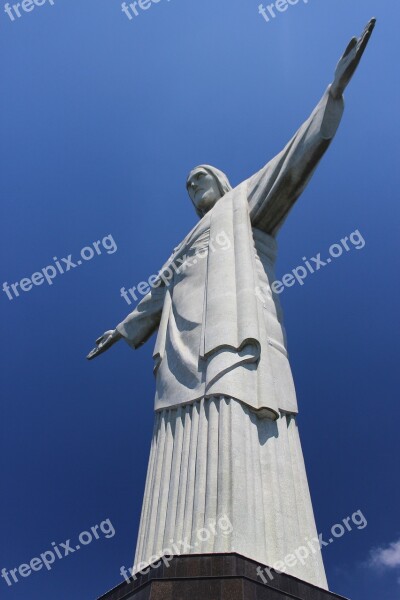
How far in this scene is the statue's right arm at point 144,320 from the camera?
9.04 meters

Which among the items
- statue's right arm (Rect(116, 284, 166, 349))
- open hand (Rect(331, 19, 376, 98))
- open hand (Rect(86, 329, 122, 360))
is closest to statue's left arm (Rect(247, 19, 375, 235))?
open hand (Rect(331, 19, 376, 98))

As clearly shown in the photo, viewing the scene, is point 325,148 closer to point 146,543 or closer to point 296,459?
point 296,459

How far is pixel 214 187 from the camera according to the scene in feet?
31.2

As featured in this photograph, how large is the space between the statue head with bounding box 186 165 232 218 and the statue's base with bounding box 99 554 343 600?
6123 mm

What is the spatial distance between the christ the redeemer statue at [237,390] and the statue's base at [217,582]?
0.45m

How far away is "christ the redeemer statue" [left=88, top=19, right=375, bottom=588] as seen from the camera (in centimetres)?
511

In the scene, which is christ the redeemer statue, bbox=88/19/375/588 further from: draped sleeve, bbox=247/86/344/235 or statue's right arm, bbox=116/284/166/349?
statue's right arm, bbox=116/284/166/349

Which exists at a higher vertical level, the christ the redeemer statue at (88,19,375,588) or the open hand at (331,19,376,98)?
the open hand at (331,19,376,98)

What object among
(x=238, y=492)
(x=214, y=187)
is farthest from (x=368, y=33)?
(x=238, y=492)

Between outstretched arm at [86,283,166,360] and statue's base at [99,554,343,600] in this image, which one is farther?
outstretched arm at [86,283,166,360]

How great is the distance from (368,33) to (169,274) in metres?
4.03

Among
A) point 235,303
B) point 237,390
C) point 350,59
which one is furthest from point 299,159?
point 237,390

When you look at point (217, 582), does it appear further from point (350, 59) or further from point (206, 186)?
point (206, 186)

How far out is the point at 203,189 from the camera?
9.59 m
